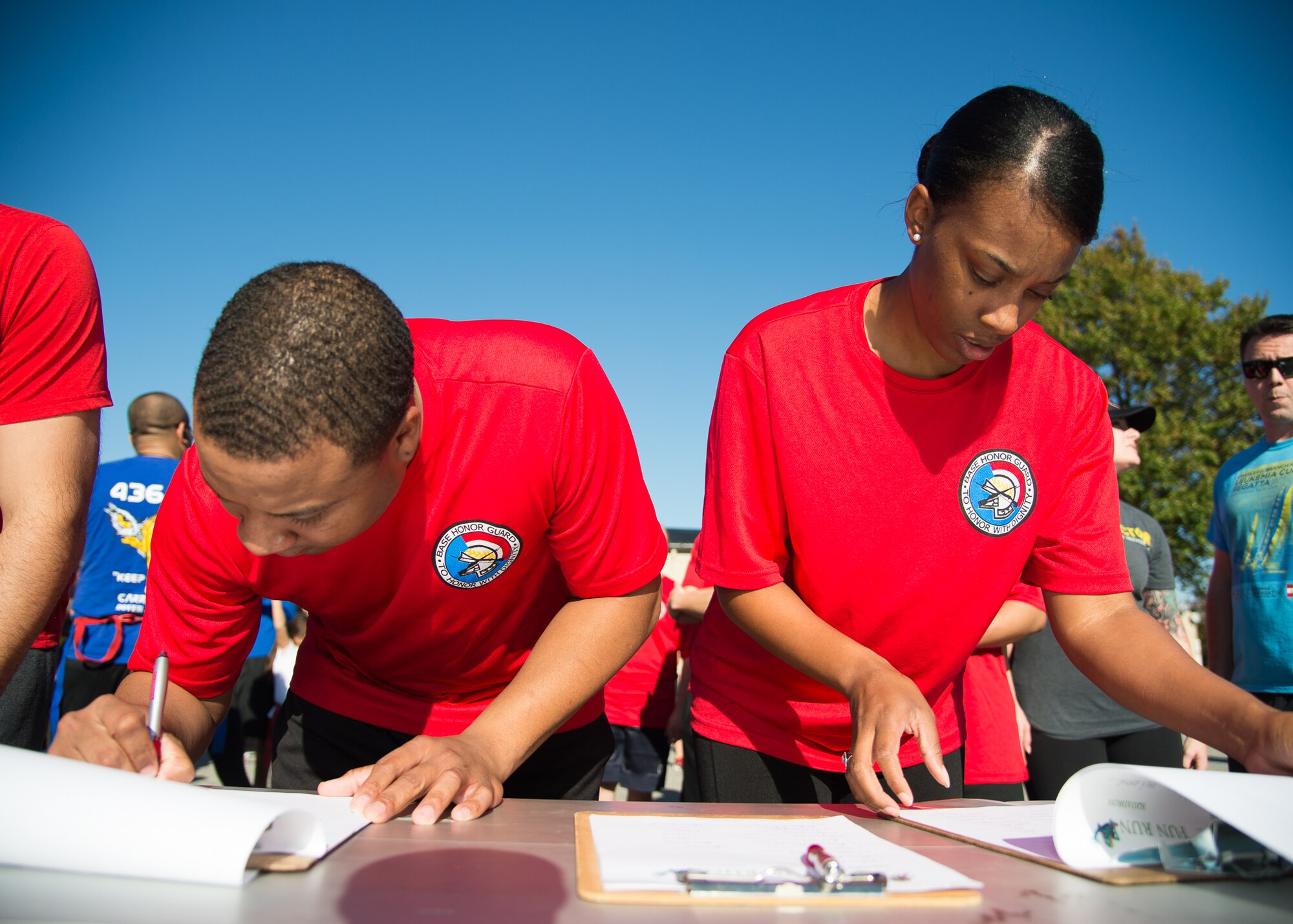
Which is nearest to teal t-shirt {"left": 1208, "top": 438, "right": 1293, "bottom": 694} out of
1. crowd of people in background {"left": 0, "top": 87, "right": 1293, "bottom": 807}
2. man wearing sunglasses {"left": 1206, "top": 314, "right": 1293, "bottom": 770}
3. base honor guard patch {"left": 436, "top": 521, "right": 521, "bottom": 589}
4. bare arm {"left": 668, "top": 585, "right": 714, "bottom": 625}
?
man wearing sunglasses {"left": 1206, "top": 314, "right": 1293, "bottom": 770}

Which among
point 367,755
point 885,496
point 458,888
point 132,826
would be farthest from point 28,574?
point 885,496

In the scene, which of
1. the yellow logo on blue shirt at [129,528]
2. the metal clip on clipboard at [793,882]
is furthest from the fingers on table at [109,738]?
the yellow logo on blue shirt at [129,528]

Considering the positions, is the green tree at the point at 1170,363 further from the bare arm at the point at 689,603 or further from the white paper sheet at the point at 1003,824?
the white paper sheet at the point at 1003,824

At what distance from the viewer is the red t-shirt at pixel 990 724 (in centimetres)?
291

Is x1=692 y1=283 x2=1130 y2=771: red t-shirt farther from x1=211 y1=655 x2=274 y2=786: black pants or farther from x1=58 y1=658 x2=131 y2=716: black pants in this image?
x1=211 y1=655 x2=274 y2=786: black pants

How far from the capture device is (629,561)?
5.76 feet

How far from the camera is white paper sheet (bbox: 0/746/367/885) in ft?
3.17

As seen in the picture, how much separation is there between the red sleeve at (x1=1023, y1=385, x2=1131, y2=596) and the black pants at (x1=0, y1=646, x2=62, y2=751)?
2.05 meters

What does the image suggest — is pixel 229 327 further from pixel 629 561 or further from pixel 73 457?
pixel 629 561

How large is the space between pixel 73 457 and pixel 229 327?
0.67m

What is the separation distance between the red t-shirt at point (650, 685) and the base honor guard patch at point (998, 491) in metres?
3.60

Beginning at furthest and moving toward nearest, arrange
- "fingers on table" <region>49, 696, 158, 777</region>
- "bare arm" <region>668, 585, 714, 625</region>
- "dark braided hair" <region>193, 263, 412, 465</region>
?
"bare arm" <region>668, 585, 714, 625</region>, "fingers on table" <region>49, 696, 158, 777</region>, "dark braided hair" <region>193, 263, 412, 465</region>

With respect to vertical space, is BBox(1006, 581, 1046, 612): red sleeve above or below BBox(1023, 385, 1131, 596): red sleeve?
below

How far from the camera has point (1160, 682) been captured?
5.20 ft
